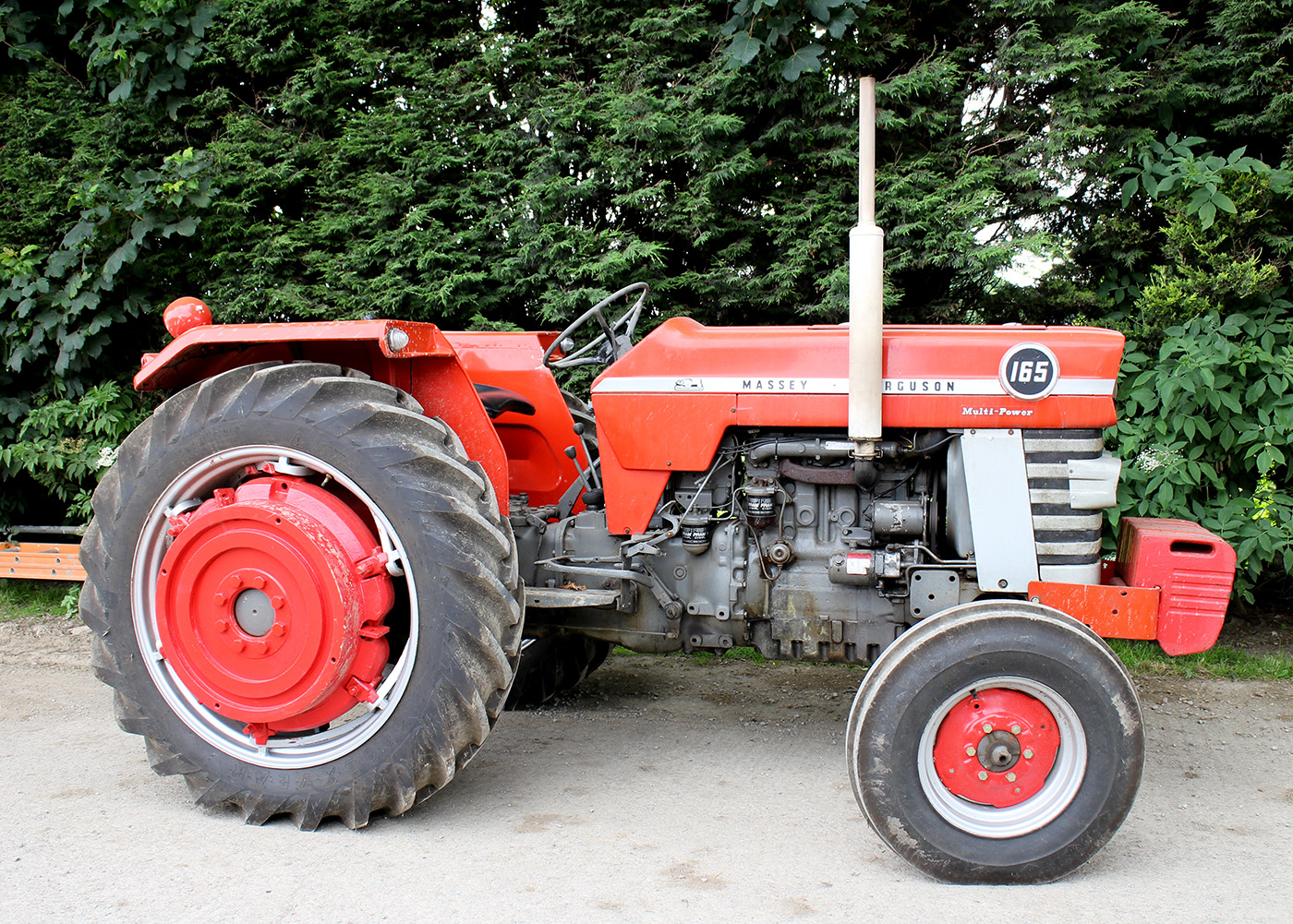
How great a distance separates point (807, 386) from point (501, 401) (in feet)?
4.00

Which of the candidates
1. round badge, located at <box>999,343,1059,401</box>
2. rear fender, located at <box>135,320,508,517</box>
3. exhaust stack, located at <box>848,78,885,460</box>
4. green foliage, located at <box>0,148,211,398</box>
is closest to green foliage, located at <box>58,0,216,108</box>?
green foliage, located at <box>0,148,211,398</box>

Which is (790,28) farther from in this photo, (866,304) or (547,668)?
(547,668)

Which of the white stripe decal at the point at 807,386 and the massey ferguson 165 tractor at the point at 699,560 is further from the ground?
the white stripe decal at the point at 807,386

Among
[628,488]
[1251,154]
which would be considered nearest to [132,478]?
[628,488]

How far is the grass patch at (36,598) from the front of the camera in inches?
201

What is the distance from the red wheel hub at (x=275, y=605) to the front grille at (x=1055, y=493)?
6.18 ft

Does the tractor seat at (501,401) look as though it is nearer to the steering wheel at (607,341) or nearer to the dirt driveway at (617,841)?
the steering wheel at (607,341)

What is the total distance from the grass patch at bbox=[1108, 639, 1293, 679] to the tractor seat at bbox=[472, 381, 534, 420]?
2714mm

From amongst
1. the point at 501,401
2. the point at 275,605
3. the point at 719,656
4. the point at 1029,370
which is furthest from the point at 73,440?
the point at 1029,370

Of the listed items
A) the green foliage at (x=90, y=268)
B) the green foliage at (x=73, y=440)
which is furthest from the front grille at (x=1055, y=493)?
the green foliage at (x=73, y=440)

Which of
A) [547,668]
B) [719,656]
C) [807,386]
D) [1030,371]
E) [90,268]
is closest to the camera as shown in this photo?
[1030,371]

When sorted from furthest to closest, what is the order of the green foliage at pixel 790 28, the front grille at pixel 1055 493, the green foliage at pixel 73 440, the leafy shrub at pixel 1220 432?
the green foliage at pixel 73 440 < the green foliage at pixel 790 28 < the leafy shrub at pixel 1220 432 < the front grille at pixel 1055 493

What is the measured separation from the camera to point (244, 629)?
2.75 metres

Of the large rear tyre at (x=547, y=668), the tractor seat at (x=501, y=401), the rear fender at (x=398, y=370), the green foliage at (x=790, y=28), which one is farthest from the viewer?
the green foliage at (x=790, y=28)
